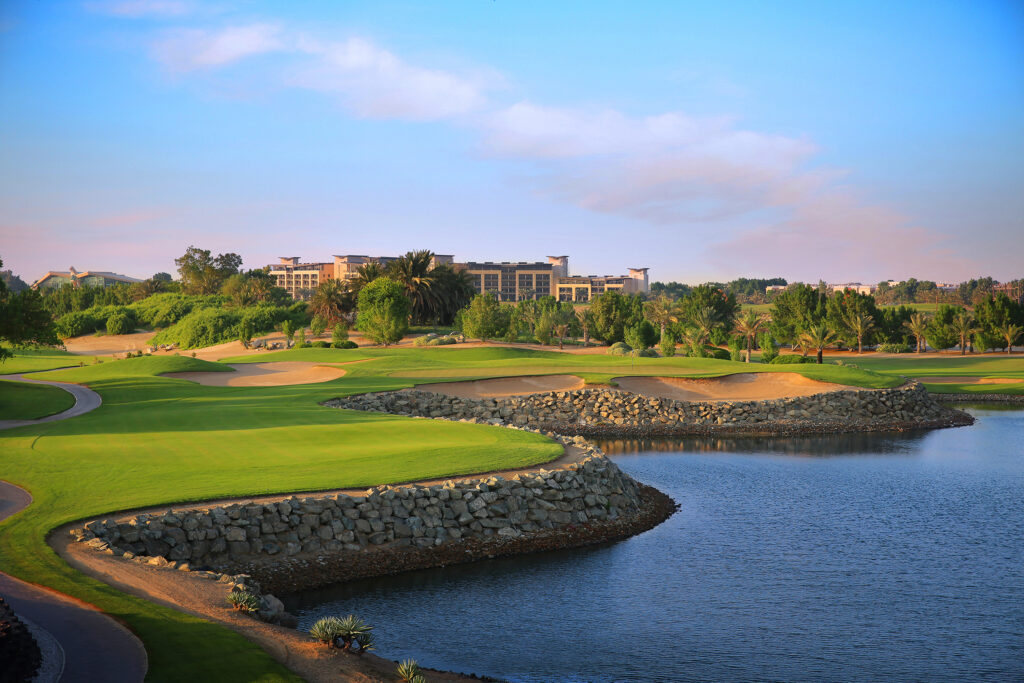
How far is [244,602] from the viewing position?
12.1m

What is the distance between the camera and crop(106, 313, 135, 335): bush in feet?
330

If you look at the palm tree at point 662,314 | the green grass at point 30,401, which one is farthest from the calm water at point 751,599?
the palm tree at point 662,314

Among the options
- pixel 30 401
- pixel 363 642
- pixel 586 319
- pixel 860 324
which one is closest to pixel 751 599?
pixel 363 642

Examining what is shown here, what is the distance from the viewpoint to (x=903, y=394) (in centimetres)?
4356

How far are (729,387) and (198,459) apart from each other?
102ft

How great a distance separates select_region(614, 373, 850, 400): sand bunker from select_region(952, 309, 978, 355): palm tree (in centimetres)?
4551

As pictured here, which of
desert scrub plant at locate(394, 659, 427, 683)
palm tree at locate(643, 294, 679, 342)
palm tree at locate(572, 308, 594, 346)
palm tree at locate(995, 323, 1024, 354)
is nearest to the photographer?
desert scrub plant at locate(394, 659, 427, 683)

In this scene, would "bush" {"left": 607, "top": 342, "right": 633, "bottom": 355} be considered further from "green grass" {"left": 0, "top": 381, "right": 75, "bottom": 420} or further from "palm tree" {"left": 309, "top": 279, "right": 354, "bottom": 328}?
"green grass" {"left": 0, "top": 381, "right": 75, "bottom": 420}

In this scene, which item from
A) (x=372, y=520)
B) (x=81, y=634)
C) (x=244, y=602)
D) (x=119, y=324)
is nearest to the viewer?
(x=81, y=634)

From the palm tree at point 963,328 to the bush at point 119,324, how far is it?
315ft

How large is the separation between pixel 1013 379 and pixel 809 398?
26717mm

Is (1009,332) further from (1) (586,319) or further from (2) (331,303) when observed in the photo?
(2) (331,303)

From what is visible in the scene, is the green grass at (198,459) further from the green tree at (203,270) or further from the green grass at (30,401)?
the green tree at (203,270)

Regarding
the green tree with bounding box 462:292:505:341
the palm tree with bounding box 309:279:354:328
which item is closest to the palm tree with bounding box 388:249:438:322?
the palm tree with bounding box 309:279:354:328
